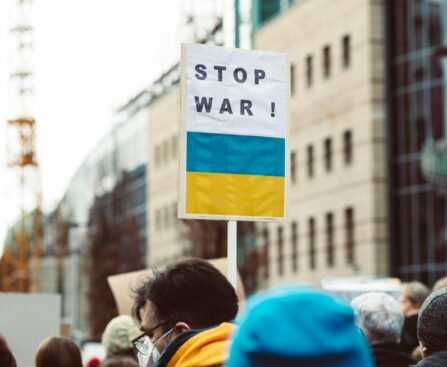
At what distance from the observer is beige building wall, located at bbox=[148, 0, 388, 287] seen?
46.8m

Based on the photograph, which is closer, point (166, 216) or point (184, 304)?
point (184, 304)

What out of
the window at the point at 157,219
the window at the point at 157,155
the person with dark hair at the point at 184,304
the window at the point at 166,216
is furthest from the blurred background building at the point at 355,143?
the person with dark hair at the point at 184,304

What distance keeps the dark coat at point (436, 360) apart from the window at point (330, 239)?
44.1m

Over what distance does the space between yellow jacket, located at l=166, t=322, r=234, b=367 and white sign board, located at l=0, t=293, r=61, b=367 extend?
548cm

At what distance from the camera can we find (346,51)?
4925 centimetres

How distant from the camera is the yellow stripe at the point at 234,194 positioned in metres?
7.25

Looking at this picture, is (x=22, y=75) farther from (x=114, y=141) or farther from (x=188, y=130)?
(x=188, y=130)

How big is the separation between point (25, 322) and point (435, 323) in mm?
5198

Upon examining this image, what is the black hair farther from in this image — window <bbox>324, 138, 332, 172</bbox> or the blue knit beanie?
window <bbox>324, 138, 332, 172</bbox>

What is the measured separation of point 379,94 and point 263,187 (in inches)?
1580

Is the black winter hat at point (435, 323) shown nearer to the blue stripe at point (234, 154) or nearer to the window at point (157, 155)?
the blue stripe at point (234, 154)

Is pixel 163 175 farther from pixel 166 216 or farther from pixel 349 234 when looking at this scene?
pixel 349 234

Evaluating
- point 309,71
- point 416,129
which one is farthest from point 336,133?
point 416,129

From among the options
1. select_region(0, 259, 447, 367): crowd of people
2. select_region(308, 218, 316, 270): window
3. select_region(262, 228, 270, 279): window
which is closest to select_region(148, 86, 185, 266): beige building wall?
select_region(262, 228, 270, 279): window
